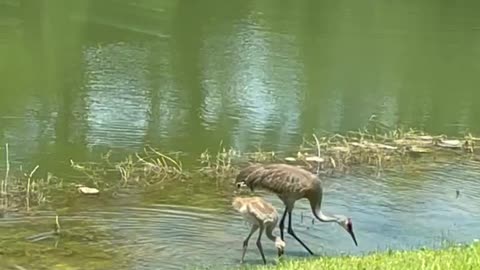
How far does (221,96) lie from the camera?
18.5 metres

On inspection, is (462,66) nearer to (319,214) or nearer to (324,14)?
(324,14)

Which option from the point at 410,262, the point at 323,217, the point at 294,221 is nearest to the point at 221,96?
the point at 294,221

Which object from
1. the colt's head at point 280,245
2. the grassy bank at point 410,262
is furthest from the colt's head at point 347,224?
the grassy bank at point 410,262

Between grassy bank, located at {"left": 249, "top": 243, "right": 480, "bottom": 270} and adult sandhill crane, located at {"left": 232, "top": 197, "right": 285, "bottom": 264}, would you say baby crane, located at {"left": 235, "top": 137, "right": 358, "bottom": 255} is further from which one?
grassy bank, located at {"left": 249, "top": 243, "right": 480, "bottom": 270}

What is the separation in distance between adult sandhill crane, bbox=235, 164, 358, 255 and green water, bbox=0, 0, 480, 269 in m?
0.24

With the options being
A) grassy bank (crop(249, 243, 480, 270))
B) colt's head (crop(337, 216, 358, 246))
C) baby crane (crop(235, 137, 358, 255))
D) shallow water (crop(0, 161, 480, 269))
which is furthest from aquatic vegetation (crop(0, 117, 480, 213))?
grassy bank (crop(249, 243, 480, 270))

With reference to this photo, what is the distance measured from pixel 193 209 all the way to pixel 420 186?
3.16 metres

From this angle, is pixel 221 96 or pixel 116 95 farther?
pixel 221 96

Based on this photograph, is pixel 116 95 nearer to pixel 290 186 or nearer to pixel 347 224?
pixel 290 186

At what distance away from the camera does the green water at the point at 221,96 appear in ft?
36.6

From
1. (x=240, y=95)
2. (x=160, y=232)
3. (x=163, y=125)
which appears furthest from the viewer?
(x=240, y=95)

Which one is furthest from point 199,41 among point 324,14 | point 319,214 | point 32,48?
point 319,214

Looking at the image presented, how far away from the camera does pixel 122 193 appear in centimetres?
1202

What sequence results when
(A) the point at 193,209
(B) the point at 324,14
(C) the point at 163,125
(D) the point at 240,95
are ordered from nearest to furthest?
(A) the point at 193,209
(C) the point at 163,125
(D) the point at 240,95
(B) the point at 324,14
